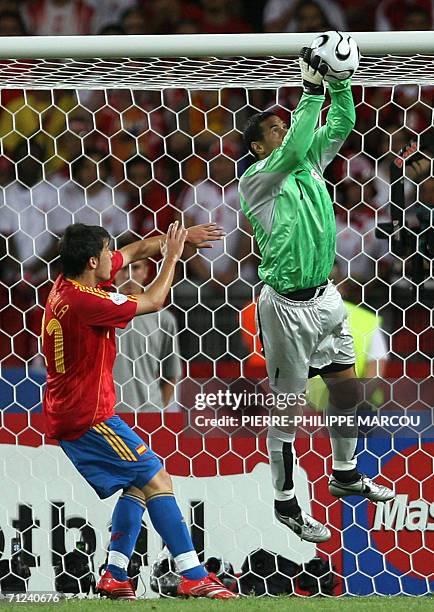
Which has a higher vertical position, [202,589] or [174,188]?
[174,188]

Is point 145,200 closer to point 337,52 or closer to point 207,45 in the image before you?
point 207,45

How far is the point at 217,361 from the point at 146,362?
0.90 feet

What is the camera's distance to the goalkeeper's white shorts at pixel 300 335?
3.94m

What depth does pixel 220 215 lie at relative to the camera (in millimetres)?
4906

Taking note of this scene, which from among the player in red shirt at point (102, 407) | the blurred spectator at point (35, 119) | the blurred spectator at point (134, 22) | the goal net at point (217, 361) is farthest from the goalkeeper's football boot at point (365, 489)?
the blurred spectator at point (134, 22)

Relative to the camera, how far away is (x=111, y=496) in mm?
4551

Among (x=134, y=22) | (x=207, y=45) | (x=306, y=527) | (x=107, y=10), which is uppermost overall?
(x=107, y=10)

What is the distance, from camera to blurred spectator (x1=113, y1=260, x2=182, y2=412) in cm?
454

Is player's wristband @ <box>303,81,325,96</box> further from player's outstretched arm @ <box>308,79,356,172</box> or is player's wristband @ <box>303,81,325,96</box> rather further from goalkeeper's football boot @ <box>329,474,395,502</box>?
goalkeeper's football boot @ <box>329,474,395,502</box>

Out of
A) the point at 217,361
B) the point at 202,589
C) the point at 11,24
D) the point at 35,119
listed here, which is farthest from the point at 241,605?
the point at 11,24

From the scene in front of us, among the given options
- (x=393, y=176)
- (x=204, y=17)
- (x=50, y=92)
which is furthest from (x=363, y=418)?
(x=204, y=17)

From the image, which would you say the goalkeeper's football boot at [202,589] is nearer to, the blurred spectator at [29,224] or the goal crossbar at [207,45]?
the blurred spectator at [29,224]

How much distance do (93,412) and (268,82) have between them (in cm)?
142

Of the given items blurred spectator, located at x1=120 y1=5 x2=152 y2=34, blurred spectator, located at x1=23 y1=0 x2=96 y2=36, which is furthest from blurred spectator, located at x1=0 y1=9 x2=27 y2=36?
blurred spectator, located at x1=120 y1=5 x2=152 y2=34
